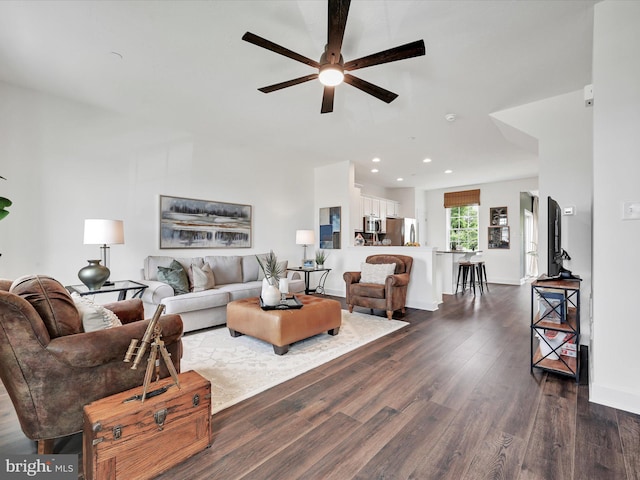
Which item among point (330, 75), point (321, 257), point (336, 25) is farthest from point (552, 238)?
point (321, 257)

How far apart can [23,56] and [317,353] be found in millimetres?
3857

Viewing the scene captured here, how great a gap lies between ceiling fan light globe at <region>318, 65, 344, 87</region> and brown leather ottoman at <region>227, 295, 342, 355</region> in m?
2.12

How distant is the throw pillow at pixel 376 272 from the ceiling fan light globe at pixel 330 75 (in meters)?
2.90

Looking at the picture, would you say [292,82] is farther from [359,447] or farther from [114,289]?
[114,289]

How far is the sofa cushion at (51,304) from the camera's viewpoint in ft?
4.87

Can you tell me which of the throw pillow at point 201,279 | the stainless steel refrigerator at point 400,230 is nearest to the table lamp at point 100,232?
the throw pillow at point 201,279

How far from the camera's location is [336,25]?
1.87m

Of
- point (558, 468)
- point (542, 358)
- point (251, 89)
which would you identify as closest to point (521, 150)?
point (542, 358)

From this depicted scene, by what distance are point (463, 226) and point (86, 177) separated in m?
8.89

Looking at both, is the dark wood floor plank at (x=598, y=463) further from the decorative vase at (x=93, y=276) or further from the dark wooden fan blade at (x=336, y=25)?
Answer: the decorative vase at (x=93, y=276)

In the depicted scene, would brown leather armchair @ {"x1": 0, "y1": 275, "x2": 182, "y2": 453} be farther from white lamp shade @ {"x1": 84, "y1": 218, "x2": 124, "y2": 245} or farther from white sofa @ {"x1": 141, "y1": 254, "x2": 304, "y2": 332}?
white sofa @ {"x1": 141, "y1": 254, "x2": 304, "y2": 332}

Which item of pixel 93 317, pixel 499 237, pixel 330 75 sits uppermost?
pixel 330 75

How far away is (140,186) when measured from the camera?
4082 mm

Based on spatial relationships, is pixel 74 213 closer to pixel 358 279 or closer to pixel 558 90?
pixel 358 279
